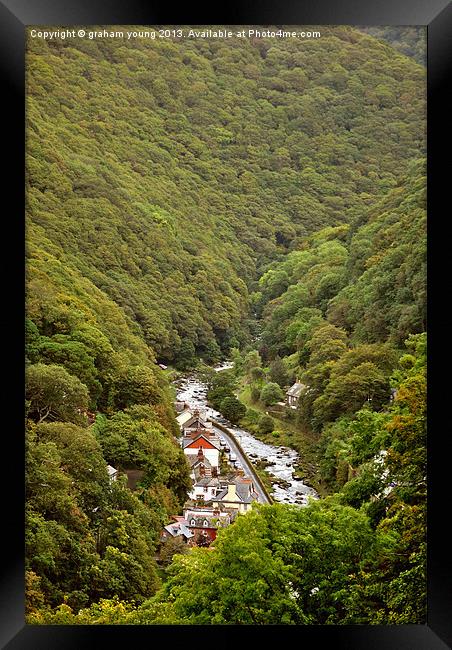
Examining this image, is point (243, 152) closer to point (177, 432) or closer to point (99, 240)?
point (99, 240)

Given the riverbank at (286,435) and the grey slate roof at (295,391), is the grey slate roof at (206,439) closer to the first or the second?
the riverbank at (286,435)

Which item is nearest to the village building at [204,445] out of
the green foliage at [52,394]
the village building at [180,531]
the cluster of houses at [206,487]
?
the cluster of houses at [206,487]

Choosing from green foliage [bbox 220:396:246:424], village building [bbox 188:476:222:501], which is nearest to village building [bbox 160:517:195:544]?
village building [bbox 188:476:222:501]

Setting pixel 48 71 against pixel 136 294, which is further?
pixel 136 294

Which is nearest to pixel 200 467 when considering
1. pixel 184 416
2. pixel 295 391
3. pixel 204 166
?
pixel 184 416

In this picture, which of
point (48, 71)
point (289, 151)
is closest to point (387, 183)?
point (289, 151)
